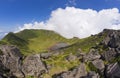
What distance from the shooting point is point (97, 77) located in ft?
636

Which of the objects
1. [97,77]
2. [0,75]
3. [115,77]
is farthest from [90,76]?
[0,75]

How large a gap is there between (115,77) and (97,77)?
46.1 feet

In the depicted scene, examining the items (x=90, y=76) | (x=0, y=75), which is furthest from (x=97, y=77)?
(x=0, y=75)

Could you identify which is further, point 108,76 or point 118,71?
point 108,76

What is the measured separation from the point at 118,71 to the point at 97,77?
17.0m

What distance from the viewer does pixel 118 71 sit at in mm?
184125

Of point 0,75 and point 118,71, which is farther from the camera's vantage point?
point 0,75

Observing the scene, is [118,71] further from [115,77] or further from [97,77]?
[97,77]

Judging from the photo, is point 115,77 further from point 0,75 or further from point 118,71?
point 0,75

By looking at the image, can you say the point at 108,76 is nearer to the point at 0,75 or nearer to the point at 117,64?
the point at 117,64

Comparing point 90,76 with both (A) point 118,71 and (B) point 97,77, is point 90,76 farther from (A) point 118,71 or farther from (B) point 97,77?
(A) point 118,71

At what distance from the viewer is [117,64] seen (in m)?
193

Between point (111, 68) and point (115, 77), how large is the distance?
14.4m

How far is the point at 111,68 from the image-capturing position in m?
199
